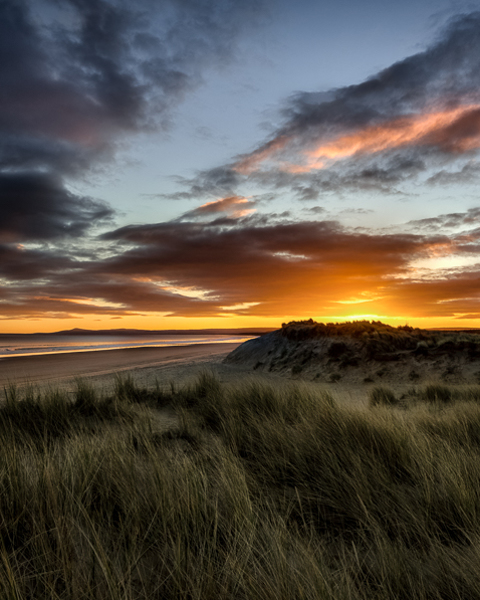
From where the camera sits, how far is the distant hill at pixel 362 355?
36.2ft

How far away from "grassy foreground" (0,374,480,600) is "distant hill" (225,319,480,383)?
6.84 metres

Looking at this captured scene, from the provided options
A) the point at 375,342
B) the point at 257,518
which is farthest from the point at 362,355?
the point at 257,518

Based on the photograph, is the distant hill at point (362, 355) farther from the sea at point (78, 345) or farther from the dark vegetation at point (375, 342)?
the sea at point (78, 345)

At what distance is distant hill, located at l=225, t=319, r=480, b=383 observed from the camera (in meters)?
11.0

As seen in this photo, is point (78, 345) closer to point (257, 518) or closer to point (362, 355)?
point (362, 355)

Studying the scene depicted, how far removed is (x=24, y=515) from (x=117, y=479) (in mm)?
633

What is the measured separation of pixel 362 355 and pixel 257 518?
10.6m

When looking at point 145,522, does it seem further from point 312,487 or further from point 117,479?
point 312,487

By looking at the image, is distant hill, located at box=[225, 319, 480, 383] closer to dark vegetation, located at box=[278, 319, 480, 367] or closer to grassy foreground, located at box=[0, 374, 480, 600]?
dark vegetation, located at box=[278, 319, 480, 367]

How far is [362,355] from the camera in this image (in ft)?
39.7

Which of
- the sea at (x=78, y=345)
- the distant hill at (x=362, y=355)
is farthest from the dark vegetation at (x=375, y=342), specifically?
the sea at (x=78, y=345)

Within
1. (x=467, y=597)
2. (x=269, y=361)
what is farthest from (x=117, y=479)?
(x=269, y=361)

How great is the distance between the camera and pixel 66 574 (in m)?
1.81

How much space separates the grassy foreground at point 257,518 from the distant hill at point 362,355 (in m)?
6.84
